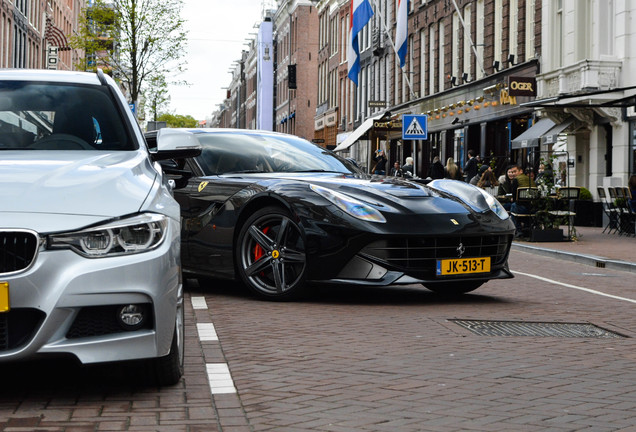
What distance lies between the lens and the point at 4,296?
13.9ft

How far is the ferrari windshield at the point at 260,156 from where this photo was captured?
9.25 m

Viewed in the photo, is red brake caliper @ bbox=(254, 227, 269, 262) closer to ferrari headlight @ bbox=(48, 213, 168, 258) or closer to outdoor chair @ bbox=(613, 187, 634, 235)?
ferrari headlight @ bbox=(48, 213, 168, 258)

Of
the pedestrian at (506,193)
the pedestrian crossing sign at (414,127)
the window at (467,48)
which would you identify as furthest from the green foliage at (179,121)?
the pedestrian at (506,193)

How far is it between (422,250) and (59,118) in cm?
325

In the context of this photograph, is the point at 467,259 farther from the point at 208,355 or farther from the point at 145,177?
the point at 145,177

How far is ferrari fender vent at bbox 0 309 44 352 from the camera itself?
14.1ft

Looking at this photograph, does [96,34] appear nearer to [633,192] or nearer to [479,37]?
[479,37]

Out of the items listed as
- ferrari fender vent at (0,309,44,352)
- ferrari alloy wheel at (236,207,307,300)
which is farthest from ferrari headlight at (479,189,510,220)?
ferrari fender vent at (0,309,44,352)

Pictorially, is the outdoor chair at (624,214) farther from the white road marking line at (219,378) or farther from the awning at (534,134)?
the white road marking line at (219,378)

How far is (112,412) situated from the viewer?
4457mm

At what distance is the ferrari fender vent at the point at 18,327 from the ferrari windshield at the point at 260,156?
499 cm

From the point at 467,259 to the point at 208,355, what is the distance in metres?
2.99

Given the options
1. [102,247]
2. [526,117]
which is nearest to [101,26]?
[526,117]

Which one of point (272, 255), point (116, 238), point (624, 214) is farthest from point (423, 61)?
point (116, 238)
